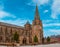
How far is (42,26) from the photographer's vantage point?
314ft

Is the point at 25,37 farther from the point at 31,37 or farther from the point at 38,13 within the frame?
the point at 38,13

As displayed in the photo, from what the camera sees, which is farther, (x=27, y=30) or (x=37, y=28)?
(x=27, y=30)

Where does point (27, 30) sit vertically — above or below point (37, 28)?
below

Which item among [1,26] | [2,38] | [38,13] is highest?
[38,13]

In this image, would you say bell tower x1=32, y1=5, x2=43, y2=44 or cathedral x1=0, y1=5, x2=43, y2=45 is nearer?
cathedral x1=0, y1=5, x2=43, y2=45

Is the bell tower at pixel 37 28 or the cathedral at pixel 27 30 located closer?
the cathedral at pixel 27 30

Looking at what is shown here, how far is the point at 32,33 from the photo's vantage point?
90.2 metres

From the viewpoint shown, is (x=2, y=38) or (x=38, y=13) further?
(x=38, y=13)

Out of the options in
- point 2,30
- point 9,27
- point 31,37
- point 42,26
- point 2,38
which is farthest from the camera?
point 42,26

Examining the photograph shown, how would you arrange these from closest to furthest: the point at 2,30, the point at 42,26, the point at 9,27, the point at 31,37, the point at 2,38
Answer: the point at 2,38 < the point at 2,30 < the point at 9,27 < the point at 31,37 < the point at 42,26

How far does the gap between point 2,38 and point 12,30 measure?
11.8 meters

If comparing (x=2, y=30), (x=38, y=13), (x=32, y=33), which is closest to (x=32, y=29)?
(x=32, y=33)

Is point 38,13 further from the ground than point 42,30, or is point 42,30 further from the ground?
point 38,13

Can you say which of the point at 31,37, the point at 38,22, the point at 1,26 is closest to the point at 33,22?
the point at 38,22
